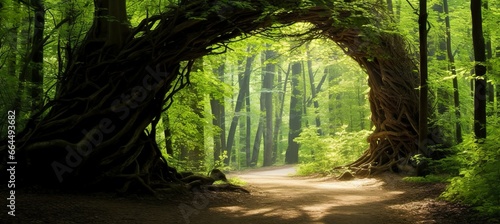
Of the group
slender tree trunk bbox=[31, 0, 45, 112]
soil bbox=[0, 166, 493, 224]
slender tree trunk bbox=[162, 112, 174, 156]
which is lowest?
soil bbox=[0, 166, 493, 224]

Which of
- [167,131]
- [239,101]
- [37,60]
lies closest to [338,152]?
[167,131]

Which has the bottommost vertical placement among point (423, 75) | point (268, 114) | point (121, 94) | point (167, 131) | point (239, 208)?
point (239, 208)

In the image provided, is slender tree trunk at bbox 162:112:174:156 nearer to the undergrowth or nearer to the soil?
the soil

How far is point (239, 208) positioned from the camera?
21.1ft

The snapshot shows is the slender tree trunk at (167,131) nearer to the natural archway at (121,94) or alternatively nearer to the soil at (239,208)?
the natural archway at (121,94)

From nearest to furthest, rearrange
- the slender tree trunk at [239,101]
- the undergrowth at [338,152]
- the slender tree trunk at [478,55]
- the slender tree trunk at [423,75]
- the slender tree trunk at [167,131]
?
the slender tree trunk at [478,55]
the slender tree trunk at [423,75]
the slender tree trunk at [167,131]
the undergrowth at [338,152]
the slender tree trunk at [239,101]

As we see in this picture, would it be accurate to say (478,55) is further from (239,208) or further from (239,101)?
(239,101)

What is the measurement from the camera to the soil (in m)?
→ 4.73

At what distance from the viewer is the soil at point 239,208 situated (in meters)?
4.73

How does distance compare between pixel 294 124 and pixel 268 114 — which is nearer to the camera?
pixel 294 124

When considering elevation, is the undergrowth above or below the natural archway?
below

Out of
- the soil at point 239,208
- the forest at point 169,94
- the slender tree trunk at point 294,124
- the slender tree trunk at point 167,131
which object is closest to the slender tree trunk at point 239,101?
the slender tree trunk at point 294,124

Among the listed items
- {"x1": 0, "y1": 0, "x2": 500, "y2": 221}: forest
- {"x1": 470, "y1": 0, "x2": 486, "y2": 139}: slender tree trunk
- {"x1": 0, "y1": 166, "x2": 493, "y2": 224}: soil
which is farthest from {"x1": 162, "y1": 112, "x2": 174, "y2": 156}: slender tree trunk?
{"x1": 470, "y1": 0, "x2": 486, "y2": 139}: slender tree trunk

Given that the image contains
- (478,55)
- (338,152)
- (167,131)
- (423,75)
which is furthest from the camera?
(338,152)
